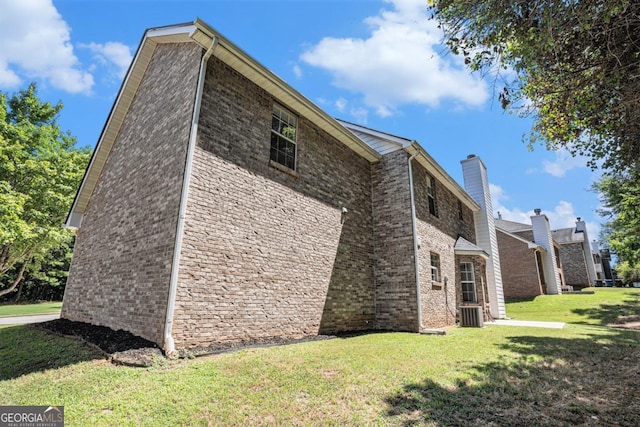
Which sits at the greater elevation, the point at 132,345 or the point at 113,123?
the point at 113,123

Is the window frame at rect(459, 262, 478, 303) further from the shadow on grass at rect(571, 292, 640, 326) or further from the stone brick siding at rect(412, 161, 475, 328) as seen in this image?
the shadow on grass at rect(571, 292, 640, 326)

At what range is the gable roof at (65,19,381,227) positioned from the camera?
709 cm

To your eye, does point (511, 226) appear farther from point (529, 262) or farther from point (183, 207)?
point (183, 207)

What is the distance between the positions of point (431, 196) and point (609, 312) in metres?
12.4

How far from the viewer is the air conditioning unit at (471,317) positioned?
1209 centimetres

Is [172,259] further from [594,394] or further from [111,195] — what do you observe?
[594,394]

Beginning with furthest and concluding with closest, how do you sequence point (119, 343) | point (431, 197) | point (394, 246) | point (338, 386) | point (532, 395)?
1. point (431, 197)
2. point (394, 246)
3. point (119, 343)
4. point (338, 386)
5. point (532, 395)

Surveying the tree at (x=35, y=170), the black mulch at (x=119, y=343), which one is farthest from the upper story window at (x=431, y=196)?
the tree at (x=35, y=170)

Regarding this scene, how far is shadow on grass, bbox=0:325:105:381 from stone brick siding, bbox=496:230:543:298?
26.6 metres

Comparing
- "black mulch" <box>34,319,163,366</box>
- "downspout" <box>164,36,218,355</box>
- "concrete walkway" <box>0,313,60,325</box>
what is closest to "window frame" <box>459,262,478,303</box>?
"downspout" <box>164,36,218,355</box>

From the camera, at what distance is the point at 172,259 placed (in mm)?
5895

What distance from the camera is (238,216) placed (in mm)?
7074

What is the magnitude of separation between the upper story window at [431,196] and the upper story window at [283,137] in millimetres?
6578

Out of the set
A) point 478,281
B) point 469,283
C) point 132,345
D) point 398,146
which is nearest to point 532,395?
point 132,345
